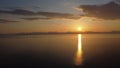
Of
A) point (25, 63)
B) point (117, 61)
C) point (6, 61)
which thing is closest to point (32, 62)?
point (25, 63)

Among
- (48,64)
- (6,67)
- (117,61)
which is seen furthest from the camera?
(117,61)

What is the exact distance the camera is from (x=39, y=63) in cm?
4109

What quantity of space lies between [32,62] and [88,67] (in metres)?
9.73

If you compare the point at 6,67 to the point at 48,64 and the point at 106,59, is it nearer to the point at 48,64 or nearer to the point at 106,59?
the point at 48,64

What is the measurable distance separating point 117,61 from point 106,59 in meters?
2.96

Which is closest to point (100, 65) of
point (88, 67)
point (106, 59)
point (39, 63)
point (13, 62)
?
point (88, 67)

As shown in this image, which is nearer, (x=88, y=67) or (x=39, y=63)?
(x=88, y=67)

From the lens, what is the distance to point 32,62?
41.8 meters

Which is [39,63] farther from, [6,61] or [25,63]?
[6,61]

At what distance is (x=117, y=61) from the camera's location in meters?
43.1

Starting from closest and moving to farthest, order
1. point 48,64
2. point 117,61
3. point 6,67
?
point 6,67, point 48,64, point 117,61

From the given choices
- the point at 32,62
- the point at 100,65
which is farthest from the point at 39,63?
the point at 100,65

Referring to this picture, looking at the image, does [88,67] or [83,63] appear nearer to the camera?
[88,67]

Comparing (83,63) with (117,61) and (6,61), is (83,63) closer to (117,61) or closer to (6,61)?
(117,61)
